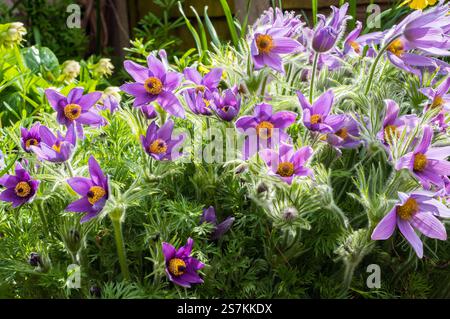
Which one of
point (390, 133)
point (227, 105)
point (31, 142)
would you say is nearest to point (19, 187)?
point (31, 142)

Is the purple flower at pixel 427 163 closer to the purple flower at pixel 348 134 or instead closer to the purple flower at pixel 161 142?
the purple flower at pixel 348 134

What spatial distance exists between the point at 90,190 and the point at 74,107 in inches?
8.4

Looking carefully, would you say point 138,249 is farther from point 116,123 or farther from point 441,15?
point 441,15

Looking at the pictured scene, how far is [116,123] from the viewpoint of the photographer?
116 cm

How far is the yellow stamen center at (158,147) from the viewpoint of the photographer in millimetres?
933

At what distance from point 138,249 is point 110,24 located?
268cm

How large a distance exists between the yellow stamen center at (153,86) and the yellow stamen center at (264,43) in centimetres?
17

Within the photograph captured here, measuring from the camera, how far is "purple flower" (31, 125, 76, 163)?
92 centimetres

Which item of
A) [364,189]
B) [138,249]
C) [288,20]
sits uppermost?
[288,20]

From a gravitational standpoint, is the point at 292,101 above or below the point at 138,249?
above

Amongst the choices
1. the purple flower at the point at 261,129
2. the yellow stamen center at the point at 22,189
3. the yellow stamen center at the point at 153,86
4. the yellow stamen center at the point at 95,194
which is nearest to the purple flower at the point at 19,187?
the yellow stamen center at the point at 22,189

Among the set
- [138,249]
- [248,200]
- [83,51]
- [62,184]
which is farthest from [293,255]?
[83,51]

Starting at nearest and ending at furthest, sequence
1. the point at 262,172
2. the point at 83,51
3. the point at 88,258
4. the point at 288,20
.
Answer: the point at 262,172, the point at 88,258, the point at 288,20, the point at 83,51

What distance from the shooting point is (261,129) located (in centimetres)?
94
